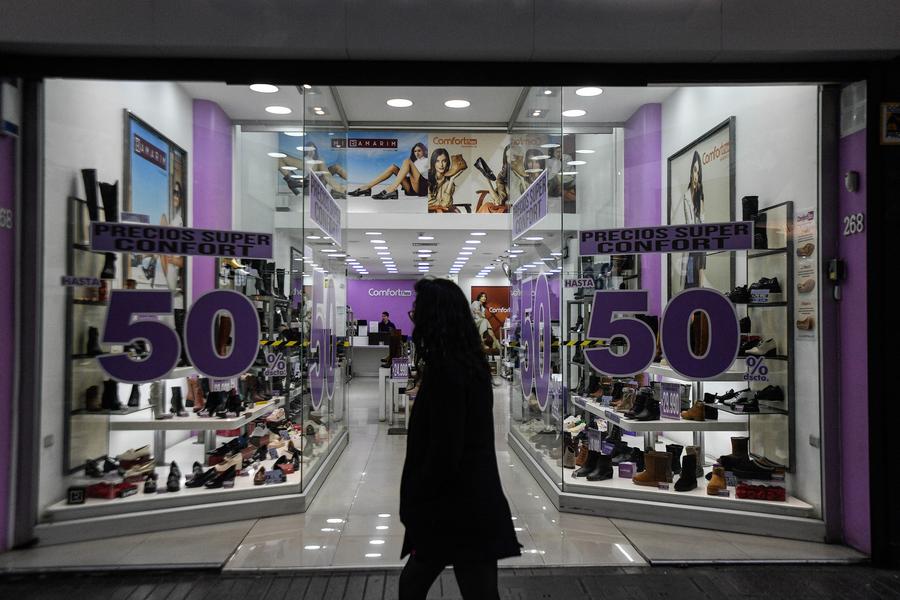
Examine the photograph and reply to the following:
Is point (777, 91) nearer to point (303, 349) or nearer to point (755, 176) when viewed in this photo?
point (755, 176)

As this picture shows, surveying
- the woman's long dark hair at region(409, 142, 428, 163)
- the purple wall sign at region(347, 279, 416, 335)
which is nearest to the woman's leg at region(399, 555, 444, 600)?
the woman's long dark hair at region(409, 142, 428, 163)

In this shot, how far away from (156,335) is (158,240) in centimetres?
54

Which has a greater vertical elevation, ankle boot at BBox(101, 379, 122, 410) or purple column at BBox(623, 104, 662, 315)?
purple column at BBox(623, 104, 662, 315)

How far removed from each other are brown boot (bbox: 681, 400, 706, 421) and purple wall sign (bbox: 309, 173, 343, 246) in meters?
3.03

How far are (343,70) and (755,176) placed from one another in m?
2.62

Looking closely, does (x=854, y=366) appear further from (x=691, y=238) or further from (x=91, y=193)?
(x=91, y=193)

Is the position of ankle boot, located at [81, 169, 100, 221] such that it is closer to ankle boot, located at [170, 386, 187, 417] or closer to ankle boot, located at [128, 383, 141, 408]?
ankle boot, located at [128, 383, 141, 408]

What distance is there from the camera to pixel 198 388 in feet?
12.9

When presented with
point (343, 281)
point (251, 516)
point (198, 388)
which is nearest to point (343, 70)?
point (198, 388)

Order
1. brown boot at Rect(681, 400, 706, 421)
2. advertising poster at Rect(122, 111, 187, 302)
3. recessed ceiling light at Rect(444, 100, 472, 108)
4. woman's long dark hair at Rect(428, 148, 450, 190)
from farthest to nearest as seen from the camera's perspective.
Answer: woman's long dark hair at Rect(428, 148, 450, 190) → recessed ceiling light at Rect(444, 100, 472, 108) → brown boot at Rect(681, 400, 706, 421) → advertising poster at Rect(122, 111, 187, 302)

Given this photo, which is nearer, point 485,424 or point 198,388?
point 485,424

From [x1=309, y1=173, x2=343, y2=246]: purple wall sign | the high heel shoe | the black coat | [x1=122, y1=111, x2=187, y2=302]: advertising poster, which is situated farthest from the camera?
[x1=309, y1=173, x2=343, y2=246]: purple wall sign

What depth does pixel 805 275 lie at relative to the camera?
380 cm

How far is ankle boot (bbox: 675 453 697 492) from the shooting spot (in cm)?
411
